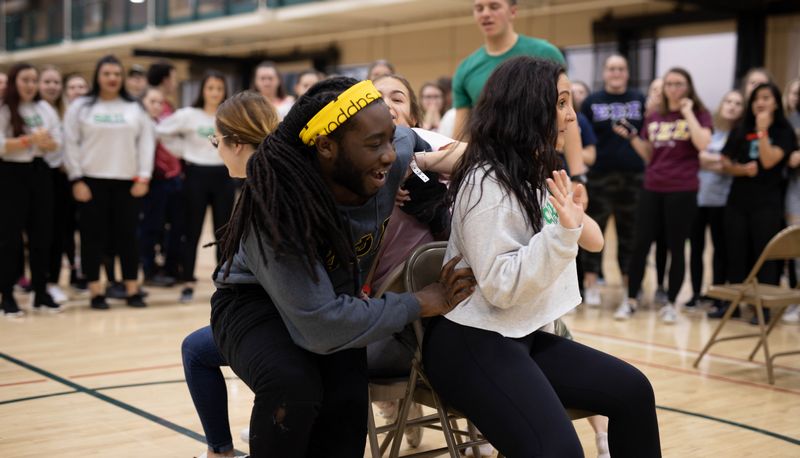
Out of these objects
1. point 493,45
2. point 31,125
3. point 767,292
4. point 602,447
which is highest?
point 493,45

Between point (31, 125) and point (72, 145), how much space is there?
32 centimetres

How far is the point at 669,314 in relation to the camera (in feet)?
20.9

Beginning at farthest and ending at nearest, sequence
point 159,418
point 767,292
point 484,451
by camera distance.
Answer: point 767,292 → point 159,418 → point 484,451

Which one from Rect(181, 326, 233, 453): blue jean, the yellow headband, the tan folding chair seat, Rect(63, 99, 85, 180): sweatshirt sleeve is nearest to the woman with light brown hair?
Rect(181, 326, 233, 453): blue jean

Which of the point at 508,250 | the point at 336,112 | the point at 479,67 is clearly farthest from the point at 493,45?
the point at 336,112

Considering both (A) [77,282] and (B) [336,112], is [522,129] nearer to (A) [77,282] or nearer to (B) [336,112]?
(B) [336,112]

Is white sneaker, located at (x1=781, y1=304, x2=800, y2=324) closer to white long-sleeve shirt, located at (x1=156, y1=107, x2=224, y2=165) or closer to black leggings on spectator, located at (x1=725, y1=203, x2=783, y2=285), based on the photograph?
black leggings on spectator, located at (x1=725, y1=203, x2=783, y2=285)

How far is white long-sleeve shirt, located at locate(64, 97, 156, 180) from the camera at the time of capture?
645 cm

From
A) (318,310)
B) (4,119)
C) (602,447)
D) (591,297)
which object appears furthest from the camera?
(591,297)

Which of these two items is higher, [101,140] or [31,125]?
[31,125]

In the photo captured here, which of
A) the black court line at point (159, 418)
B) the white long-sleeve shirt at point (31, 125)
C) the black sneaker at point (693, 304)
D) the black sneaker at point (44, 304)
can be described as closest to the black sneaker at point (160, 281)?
the black sneaker at point (44, 304)

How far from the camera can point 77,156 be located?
6.47 meters

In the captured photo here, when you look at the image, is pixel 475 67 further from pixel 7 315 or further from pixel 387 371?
pixel 7 315

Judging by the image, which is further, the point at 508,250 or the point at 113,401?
the point at 113,401
